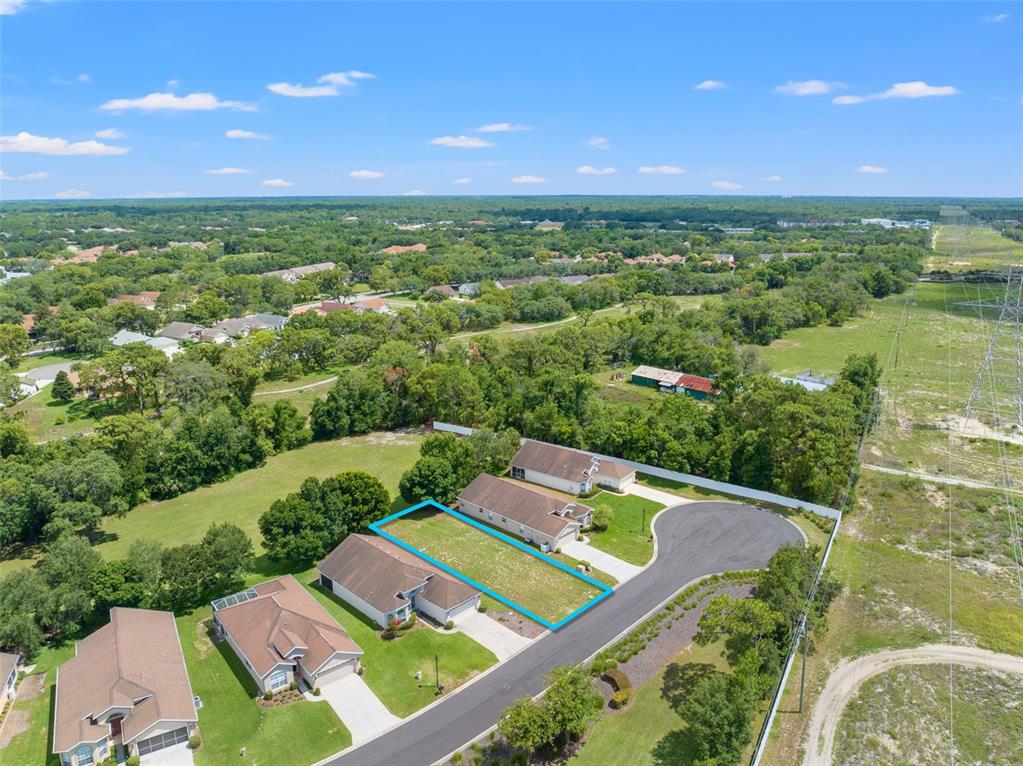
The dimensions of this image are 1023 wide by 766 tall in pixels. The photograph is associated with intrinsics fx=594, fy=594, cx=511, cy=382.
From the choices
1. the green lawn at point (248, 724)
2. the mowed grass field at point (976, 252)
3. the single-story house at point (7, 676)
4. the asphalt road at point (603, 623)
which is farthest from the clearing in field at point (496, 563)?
the mowed grass field at point (976, 252)

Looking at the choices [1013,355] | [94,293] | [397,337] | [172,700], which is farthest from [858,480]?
[94,293]

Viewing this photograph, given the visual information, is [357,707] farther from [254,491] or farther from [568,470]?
[254,491]

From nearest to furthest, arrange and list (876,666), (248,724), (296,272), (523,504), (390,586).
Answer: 1. (248,724)
2. (876,666)
3. (390,586)
4. (523,504)
5. (296,272)

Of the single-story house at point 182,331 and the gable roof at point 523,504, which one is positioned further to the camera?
the single-story house at point 182,331

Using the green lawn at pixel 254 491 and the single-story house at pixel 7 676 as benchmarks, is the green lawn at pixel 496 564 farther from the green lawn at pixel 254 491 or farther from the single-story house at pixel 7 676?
the single-story house at pixel 7 676

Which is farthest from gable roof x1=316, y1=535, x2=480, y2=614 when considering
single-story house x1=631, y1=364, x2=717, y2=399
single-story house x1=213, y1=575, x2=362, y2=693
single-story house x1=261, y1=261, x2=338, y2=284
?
single-story house x1=261, y1=261, x2=338, y2=284

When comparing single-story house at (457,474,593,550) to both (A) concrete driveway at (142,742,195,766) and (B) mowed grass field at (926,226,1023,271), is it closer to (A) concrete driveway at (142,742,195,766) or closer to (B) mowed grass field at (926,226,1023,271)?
(A) concrete driveway at (142,742,195,766)

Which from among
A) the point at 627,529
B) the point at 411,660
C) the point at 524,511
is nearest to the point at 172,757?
the point at 411,660
